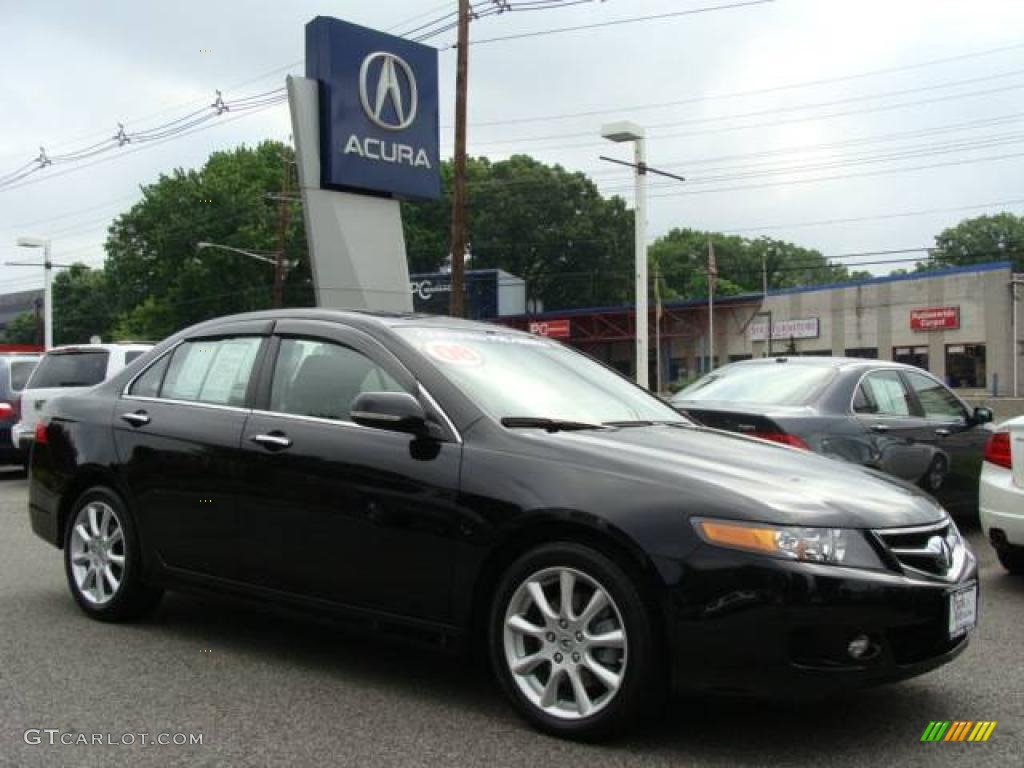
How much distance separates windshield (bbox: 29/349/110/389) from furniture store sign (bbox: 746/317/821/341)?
44873mm

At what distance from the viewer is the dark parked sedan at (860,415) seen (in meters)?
7.21

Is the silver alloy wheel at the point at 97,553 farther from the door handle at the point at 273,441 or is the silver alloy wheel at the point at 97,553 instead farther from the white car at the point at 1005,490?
the white car at the point at 1005,490

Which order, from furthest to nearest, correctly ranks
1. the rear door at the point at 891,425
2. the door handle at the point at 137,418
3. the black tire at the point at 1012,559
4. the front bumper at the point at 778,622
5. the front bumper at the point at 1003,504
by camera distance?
the rear door at the point at 891,425, the black tire at the point at 1012,559, the front bumper at the point at 1003,504, the door handle at the point at 137,418, the front bumper at the point at 778,622

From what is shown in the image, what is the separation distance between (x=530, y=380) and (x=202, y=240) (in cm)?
5409

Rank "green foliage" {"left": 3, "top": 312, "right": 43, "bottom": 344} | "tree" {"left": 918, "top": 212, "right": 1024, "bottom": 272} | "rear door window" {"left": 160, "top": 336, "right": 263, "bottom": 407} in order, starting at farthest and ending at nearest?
"green foliage" {"left": 3, "top": 312, "right": 43, "bottom": 344}, "tree" {"left": 918, "top": 212, "right": 1024, "bottom": 272}, "rear door window" {"left": 160, "top": 336, "right": 263, "bottom": 407}

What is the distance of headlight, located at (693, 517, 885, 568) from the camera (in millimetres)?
3316

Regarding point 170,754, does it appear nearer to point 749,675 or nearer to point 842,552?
point 749,675

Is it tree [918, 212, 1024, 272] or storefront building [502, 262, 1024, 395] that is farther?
tree [918, 212, 1024, 272]

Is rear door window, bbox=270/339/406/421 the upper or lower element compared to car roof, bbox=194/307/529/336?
lower

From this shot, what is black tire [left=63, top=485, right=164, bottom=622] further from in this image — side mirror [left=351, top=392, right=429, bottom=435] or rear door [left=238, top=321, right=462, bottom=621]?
side mirror [left=351, top=392, right=429, bottom=435]

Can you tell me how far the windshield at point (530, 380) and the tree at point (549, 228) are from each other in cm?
6579

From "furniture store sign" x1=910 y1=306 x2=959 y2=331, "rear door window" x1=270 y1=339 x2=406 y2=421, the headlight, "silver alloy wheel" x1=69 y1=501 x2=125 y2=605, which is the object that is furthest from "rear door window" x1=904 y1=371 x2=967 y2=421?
"furniture store sign" x1=910 y1=306 x2=959 y2=331

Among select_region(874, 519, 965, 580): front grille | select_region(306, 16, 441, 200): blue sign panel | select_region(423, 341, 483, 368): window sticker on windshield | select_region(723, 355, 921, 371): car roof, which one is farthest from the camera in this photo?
select_region(306, 16, 441, 200): blue sign panel

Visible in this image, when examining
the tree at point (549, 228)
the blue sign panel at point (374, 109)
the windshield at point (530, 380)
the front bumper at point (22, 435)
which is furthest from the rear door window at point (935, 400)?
the tree at point (549, 228)
